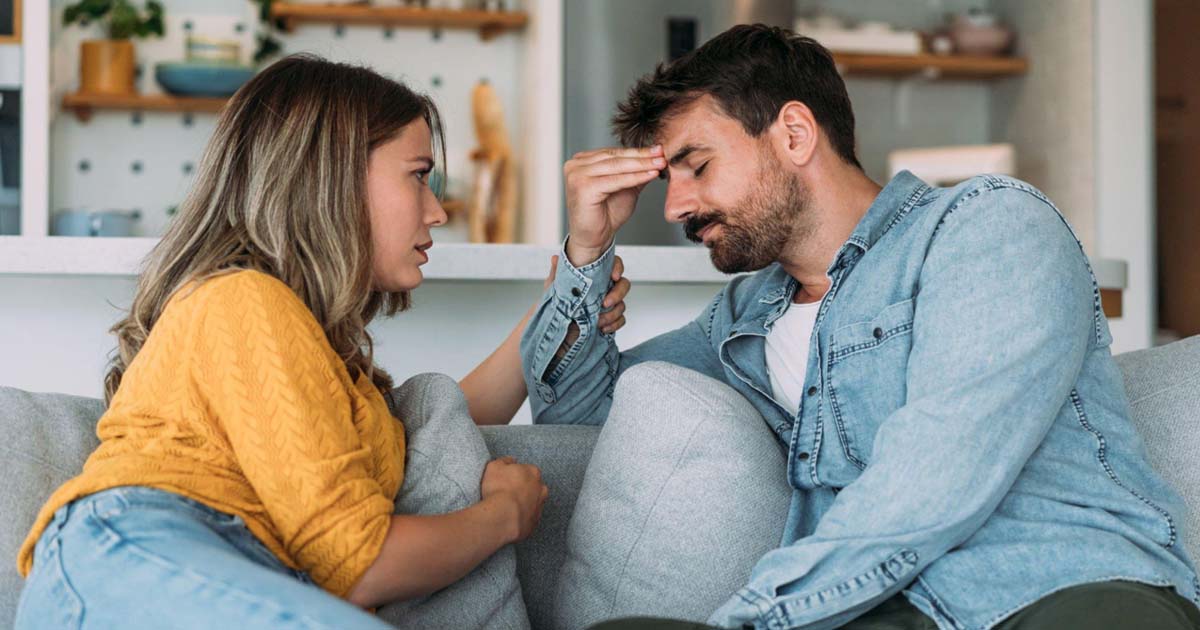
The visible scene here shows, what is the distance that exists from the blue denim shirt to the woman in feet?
1.26

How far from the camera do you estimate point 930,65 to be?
5.14 meters

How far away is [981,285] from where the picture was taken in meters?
1.40

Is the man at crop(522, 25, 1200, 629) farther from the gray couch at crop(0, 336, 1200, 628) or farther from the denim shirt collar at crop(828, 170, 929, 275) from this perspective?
the gray couch at crop(0, 336, 1200, 628)

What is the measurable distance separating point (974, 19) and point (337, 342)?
4289 mm

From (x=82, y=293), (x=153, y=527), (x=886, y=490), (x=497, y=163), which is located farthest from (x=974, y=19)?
(x=153, y=527)

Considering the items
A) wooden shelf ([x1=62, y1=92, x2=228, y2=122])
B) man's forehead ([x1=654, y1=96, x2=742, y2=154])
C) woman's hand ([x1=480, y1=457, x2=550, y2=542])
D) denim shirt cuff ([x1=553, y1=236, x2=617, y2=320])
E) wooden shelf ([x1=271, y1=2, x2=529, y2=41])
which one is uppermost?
wooden shelf ([x1=271, y1=2, x2=529, y2=41])

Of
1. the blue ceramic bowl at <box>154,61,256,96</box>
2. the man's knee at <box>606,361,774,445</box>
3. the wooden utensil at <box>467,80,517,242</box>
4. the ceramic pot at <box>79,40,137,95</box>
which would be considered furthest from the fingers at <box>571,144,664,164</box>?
the ceramic pot at <box>79,40,137,95</box>

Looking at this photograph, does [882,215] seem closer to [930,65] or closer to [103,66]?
[103,66]

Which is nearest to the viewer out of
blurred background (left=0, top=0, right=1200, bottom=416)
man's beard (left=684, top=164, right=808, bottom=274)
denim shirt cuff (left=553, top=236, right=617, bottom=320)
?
man's beard (left=684, top=164, right=808, bottom=274)

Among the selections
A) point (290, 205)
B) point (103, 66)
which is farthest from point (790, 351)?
point (103, 66)

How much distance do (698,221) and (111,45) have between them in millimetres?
3159

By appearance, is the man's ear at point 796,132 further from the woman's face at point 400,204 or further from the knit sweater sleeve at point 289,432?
the knit sweater sleeve at point 289,432

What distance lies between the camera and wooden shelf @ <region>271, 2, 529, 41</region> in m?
4.45

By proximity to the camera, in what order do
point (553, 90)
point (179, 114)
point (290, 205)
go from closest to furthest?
point (290, 205)
point (553, 90)
point (179, 114)
